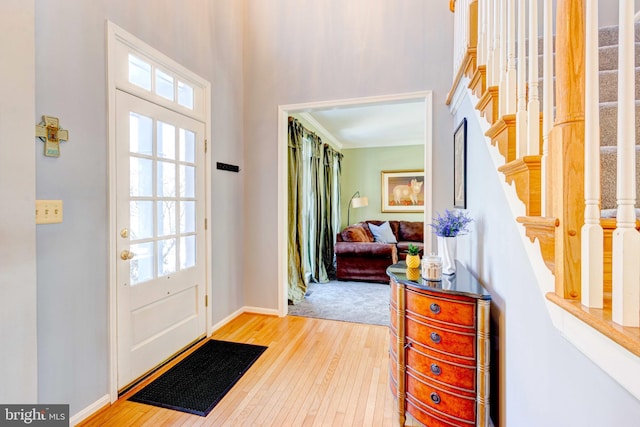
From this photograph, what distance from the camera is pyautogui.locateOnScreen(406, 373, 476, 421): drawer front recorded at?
4.88 ft

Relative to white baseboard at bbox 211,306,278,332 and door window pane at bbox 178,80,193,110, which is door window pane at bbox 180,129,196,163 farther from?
white baseboard at bbox 211,306,278,332

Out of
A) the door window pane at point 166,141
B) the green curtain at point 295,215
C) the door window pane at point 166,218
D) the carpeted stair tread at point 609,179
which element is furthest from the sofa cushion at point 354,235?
the carpeted stair tread at point 609,179

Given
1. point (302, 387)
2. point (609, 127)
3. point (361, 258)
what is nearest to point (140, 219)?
point (302, 387)

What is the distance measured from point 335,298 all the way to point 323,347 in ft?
4.63

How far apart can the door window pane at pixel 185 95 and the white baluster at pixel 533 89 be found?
8.00 feet

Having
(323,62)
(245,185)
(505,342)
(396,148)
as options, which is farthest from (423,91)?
(396,148)

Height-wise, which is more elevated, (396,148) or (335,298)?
(396,148)

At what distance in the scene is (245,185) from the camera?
3422 mm

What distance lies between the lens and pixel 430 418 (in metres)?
1.61

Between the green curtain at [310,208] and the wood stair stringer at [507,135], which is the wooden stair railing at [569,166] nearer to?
the wood stair stringer at [507,135]

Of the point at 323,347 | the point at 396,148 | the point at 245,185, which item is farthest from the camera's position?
the point at 396,148

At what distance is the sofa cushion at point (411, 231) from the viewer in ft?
20.8

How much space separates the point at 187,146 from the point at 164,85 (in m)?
0.49

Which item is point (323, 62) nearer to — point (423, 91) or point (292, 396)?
point (423, 91)
